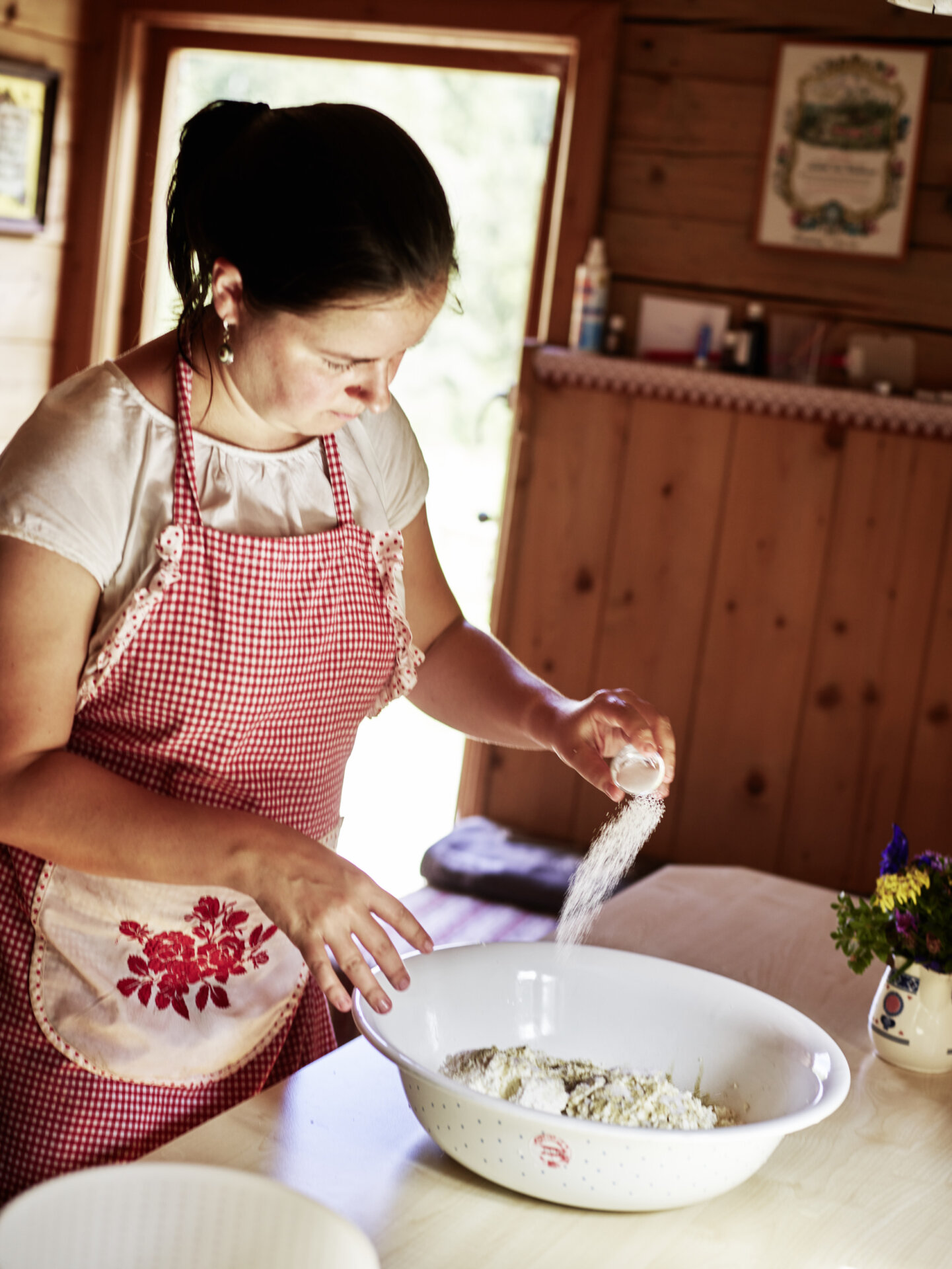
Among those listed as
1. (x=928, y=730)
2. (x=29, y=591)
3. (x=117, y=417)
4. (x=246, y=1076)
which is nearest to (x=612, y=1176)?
(x=246, y=1076)

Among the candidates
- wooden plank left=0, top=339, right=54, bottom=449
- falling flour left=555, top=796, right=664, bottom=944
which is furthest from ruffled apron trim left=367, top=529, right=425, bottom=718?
wooden plank left=0, top=339, right=54, bottom=449

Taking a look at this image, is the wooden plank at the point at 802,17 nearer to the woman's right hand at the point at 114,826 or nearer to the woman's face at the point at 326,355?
the woman's face at the point at 326,355

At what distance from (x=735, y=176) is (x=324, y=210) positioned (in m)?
A: 2.31

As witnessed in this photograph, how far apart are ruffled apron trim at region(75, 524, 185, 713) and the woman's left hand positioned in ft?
1.31

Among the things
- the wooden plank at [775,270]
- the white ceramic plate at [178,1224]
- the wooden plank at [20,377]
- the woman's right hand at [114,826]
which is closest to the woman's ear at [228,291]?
the woman's right hand at [114,826]

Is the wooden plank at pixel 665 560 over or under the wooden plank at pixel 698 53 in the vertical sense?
under

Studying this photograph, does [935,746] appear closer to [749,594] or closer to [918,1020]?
[749,594]

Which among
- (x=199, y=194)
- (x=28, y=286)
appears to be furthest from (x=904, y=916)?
(x=28, y=286)

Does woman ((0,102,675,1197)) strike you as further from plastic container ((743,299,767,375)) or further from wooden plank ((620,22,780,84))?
wooden plank ((620,22,780,84))

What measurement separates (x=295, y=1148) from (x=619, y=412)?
2462 mm

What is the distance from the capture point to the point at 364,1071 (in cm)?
115

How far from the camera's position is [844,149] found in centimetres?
304

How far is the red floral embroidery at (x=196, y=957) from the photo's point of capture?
1226 mm

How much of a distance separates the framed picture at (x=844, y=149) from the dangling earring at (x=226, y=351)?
219 cm
